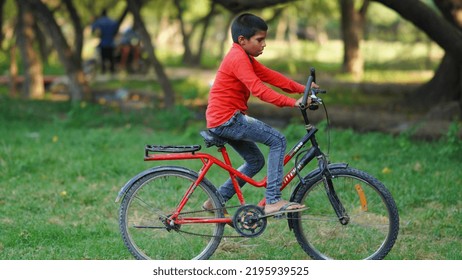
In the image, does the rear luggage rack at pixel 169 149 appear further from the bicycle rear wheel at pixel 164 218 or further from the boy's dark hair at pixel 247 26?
the boy's dark hair at pixel 247 26

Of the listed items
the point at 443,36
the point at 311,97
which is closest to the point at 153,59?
the point at 443,36

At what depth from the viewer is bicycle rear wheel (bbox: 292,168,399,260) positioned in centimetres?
538

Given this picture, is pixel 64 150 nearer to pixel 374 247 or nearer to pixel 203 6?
pixel 374 247

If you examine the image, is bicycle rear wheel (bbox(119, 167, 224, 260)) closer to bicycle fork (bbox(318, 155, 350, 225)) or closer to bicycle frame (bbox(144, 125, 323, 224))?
bicycle frame (bbox(144, 125, 323, 224))

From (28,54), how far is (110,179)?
29.8ft

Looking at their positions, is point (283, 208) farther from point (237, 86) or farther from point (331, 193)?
point (237, 86)

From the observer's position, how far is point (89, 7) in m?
27.9

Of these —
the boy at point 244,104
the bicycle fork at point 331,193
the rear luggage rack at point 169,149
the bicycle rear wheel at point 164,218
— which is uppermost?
the boy at point 244,104

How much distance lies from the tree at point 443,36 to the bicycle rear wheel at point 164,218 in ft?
19.0

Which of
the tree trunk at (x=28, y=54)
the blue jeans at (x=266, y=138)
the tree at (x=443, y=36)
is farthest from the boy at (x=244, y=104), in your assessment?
the tree trunk at (x=28, y=54)

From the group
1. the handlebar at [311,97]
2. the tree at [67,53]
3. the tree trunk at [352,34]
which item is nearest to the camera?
the handlebar at [311,97]

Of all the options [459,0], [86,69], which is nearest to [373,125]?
[459,0]

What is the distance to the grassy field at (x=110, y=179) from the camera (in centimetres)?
604

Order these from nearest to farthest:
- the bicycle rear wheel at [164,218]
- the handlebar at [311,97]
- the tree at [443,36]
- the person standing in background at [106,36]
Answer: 1. the handlebar at [311,97]
2. the bicycle rear wheel at [164,218]
3. the tree at [443,36]
4. the person standing in background at [106,36]
